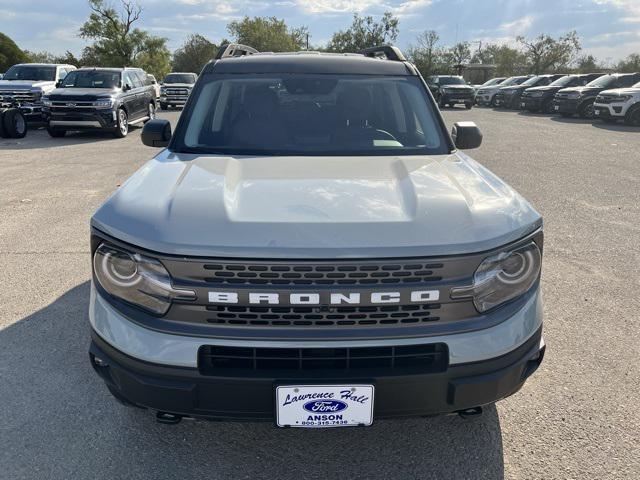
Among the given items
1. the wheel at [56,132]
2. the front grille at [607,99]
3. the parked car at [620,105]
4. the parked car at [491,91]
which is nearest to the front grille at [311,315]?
the wheel at [56,132]

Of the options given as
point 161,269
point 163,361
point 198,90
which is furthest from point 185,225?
point 198,90

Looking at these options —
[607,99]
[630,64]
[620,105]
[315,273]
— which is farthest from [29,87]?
[630,64]

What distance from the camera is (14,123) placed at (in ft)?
45.6

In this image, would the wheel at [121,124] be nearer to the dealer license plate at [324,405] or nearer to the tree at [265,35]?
the dealer license plate at [324,405]

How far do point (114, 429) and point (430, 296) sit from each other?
1.75 m

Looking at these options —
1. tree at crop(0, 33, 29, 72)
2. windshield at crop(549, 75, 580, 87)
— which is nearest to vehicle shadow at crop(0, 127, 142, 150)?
windshield at crop(549, 75, 580, 87)

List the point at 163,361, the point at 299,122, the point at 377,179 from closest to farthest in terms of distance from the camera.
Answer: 1. the point at 163,361
2. the point at 377,179
3. the point at 299,122

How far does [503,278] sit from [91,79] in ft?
49.7

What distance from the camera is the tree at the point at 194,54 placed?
61.4m

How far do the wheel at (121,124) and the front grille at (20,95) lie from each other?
9.06ft

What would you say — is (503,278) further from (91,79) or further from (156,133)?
(91,79)

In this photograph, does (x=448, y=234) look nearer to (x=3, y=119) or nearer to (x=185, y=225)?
(x=185, y=225)

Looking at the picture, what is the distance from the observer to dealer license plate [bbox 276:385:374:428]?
6.40 feet

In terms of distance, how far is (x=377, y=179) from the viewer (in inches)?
101
